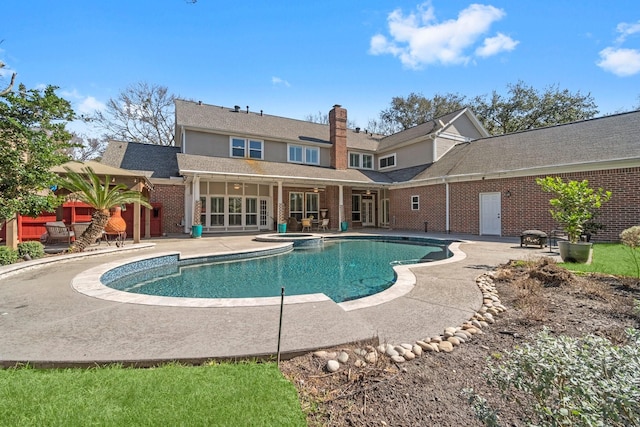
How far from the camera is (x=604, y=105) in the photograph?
2719cm

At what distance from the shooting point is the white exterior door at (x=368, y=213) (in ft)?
69.8

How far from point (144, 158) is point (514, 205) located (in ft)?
62.9

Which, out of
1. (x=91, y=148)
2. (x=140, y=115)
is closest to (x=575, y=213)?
(x=140, y=115)

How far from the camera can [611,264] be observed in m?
6.61

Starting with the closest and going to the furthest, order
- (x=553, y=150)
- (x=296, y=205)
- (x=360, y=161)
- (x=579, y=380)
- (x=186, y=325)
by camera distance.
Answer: (x=579, y=380) < (x=186, y=325) < (x=553, y=150) < (x=296, y=205) < (x=360, y=161)

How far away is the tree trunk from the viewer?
8.54 meters

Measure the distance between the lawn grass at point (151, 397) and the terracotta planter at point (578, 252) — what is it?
24.9 feet

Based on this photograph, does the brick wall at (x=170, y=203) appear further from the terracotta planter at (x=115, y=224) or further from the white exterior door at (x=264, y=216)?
the terracotta planter at (x=115, y=224)

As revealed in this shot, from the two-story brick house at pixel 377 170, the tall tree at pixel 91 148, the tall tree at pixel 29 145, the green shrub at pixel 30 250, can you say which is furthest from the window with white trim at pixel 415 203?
the tall tree at pixel 91 148

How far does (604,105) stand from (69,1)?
126 feet

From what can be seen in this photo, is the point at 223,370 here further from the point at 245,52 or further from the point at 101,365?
the point at 245,52

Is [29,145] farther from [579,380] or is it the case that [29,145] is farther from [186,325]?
[579,380]

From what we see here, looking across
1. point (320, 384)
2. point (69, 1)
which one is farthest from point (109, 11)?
point (320, 384)

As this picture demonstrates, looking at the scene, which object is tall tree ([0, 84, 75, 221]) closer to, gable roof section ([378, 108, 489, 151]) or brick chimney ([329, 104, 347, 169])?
brick chimney ([329, 104, 347, 169])
